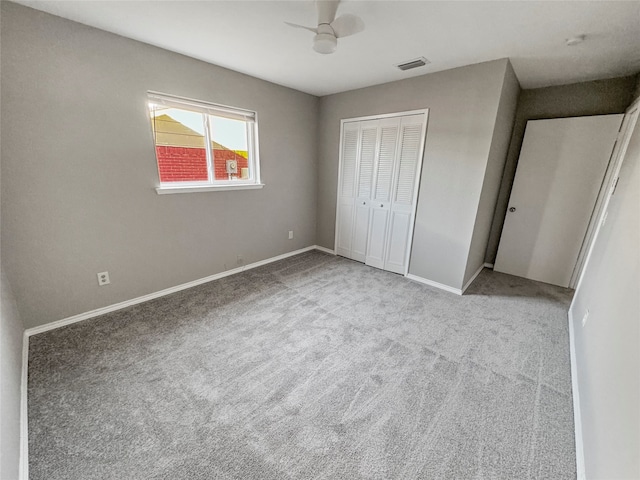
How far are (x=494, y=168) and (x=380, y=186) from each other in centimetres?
131

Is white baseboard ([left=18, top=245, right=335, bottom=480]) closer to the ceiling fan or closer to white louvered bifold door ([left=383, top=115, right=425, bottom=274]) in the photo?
white louvered bifold door ([left=383, top=115, right=425, bottom=274])

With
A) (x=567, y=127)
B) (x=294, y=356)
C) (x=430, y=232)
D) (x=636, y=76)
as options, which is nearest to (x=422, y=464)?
(x=294, y=356)

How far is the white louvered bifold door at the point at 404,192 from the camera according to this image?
3.06m

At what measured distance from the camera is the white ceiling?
168 cm

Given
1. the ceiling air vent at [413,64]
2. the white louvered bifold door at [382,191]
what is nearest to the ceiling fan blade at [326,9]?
the ceiling air vent at [413,64]

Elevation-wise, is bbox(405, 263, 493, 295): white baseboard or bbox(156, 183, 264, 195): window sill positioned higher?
bbox(156, 183, 264, 195): window sill

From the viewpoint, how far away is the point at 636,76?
8.70ft

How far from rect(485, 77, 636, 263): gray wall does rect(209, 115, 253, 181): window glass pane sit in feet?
11.7

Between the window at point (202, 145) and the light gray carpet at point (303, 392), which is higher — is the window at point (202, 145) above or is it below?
above

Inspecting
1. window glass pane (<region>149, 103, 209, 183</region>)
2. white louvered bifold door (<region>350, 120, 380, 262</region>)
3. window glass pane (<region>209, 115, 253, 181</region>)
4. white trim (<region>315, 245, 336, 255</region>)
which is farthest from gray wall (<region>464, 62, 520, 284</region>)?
window glass pane (<region>149, 103, 209, 183</region>)

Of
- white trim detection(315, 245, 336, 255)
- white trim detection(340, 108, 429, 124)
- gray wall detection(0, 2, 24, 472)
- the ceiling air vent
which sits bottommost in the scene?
white trim detection(315, 245, 336, 255)

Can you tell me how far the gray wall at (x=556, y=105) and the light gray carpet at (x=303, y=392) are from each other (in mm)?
1530

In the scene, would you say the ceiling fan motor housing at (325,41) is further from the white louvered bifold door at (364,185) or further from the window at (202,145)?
the white louvered bifold door at (364,185)

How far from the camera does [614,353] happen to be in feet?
4.03
